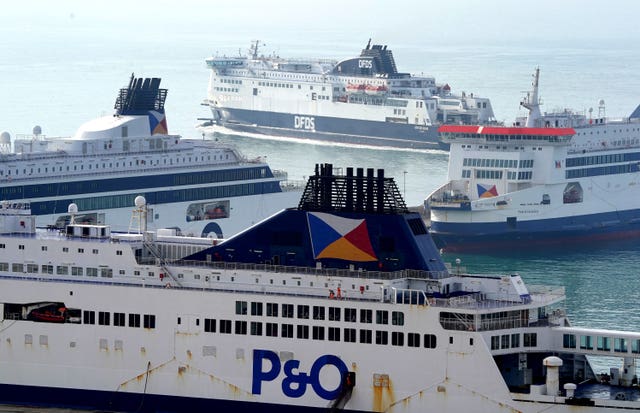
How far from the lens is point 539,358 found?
45.1 m

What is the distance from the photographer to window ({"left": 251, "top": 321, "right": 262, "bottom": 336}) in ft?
149

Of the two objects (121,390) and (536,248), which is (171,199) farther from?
(121,390)

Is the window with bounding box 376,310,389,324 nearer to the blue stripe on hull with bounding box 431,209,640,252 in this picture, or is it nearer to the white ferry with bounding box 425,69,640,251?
the blue stripe on hull with bounding box 431,209,640,252

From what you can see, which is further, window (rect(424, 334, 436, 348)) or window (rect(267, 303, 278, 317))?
window (rect(267, 303, 278, 317))

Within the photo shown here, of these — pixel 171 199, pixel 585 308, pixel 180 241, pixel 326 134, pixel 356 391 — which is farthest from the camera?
pixel 326 134

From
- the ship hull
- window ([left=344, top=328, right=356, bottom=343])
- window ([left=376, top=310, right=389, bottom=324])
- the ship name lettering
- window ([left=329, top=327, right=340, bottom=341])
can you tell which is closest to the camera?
the ship hull

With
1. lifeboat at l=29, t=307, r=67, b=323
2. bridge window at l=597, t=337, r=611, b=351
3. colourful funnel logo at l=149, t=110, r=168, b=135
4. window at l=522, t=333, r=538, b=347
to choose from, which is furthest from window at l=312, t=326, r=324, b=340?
colourful funnel logo at l=149, t=110, r=168, b=135

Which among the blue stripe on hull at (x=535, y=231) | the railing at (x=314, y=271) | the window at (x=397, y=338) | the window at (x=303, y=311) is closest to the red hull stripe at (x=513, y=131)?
the blue stripe on hull at (x=535, y=231)

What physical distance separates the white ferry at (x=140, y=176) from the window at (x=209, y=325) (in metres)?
30.6

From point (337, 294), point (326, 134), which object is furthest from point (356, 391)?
point (326, 134)

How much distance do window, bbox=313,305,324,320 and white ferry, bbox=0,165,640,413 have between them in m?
0.06

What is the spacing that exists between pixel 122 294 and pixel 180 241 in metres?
2.89

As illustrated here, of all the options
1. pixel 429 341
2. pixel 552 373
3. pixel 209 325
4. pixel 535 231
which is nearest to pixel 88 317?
pixel 209 325

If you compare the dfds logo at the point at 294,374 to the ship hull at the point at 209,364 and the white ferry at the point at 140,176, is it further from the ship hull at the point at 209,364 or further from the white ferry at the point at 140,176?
the white ferry at the point at 140,176
